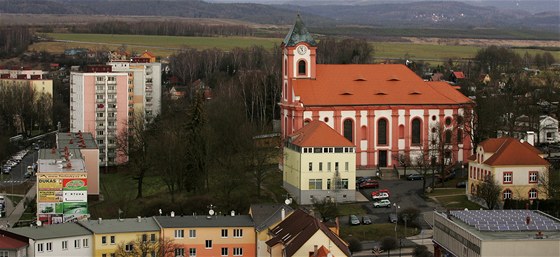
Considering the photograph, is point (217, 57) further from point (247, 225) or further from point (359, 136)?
point (247, 225)

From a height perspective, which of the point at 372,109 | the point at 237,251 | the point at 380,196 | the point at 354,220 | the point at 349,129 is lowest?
the point at 237,251

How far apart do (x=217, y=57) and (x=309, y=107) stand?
8199 cm

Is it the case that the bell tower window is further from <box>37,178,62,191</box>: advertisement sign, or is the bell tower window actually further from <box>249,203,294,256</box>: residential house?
<box>249,203,294,256</box>: residential house

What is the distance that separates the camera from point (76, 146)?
86438mm

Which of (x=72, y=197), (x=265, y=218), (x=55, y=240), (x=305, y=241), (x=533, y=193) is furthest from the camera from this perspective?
(x=533, y=193)

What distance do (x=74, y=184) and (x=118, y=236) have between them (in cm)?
1222

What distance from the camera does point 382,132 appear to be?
88.9 m

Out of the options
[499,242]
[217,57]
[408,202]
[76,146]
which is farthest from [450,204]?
[217,57]

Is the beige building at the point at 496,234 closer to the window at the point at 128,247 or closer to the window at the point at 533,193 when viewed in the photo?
the window at the point at 533,193

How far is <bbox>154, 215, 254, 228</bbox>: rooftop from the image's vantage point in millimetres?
63344

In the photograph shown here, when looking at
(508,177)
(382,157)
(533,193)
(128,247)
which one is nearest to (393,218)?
(508,177)

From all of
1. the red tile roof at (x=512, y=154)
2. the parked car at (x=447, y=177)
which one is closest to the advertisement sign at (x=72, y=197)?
the red tile roof at (x=512, y=154)

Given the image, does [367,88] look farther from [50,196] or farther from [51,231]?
[51,231]

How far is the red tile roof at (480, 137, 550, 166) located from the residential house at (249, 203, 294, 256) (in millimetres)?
14392
